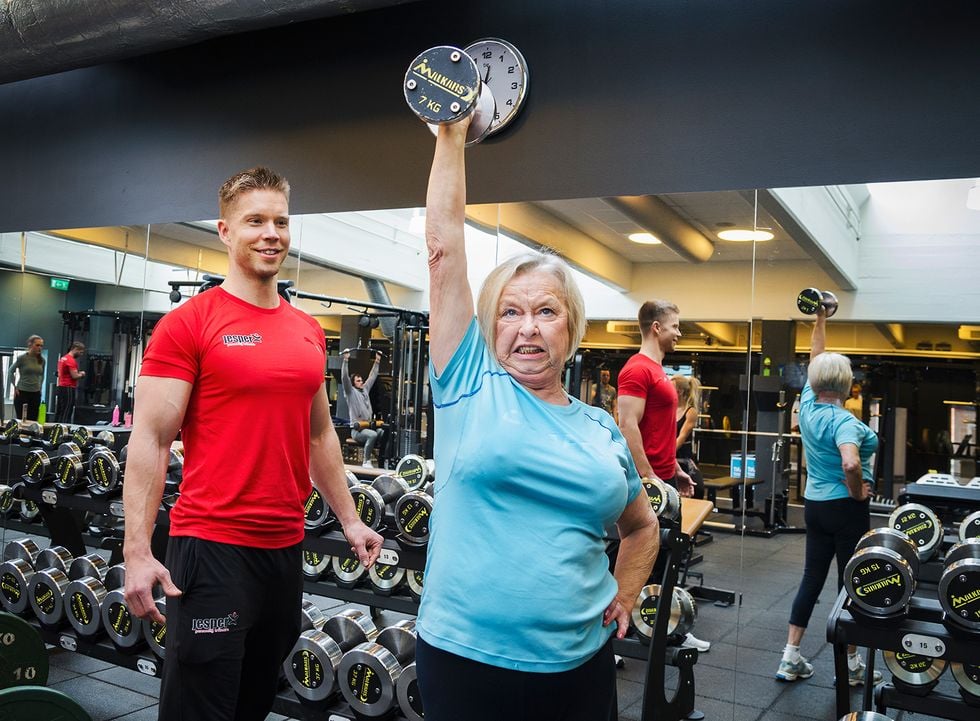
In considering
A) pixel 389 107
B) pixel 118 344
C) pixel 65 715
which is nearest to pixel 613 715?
pixel 65 715

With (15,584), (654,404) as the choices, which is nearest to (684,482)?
(654,404)

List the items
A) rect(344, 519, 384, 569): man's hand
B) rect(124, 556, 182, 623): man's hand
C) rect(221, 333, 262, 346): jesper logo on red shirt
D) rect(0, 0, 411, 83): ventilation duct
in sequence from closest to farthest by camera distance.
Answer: rect(124, 556, 182, 623): man's hand < rect(221, 333, 262, 346): jesper logo on red shirt < rect(344, 519, 384, 569): man's hand < rect(0, 0, 411, 83): ventilation duct

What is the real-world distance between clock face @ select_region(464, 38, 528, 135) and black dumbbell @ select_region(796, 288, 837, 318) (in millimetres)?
1288

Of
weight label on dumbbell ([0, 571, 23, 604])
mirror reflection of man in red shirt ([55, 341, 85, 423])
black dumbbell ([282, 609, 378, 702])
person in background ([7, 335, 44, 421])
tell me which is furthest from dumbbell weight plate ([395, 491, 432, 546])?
person in background ([7, 335, 44, 421])

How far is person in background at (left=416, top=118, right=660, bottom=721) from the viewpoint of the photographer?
1.20 meters

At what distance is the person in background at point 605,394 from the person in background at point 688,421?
243mm

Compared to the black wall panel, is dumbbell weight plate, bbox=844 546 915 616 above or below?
below

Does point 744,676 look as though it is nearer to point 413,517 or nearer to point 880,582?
point 880,582

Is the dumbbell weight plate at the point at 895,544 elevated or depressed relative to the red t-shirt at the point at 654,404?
depressed

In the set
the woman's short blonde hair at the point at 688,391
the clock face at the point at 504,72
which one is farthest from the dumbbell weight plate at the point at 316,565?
the clock face at the point at 504,72

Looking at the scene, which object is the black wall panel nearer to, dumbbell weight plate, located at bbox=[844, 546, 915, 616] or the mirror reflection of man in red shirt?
the mirror reflection of man in red shirt

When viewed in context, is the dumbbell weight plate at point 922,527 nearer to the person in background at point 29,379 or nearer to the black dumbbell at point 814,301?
the black dumbbell at point 814,301

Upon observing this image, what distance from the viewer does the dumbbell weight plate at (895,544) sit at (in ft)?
7.30

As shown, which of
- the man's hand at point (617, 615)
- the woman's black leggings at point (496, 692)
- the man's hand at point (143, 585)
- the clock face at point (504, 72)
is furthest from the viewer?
the clock face at point (504, 72)
